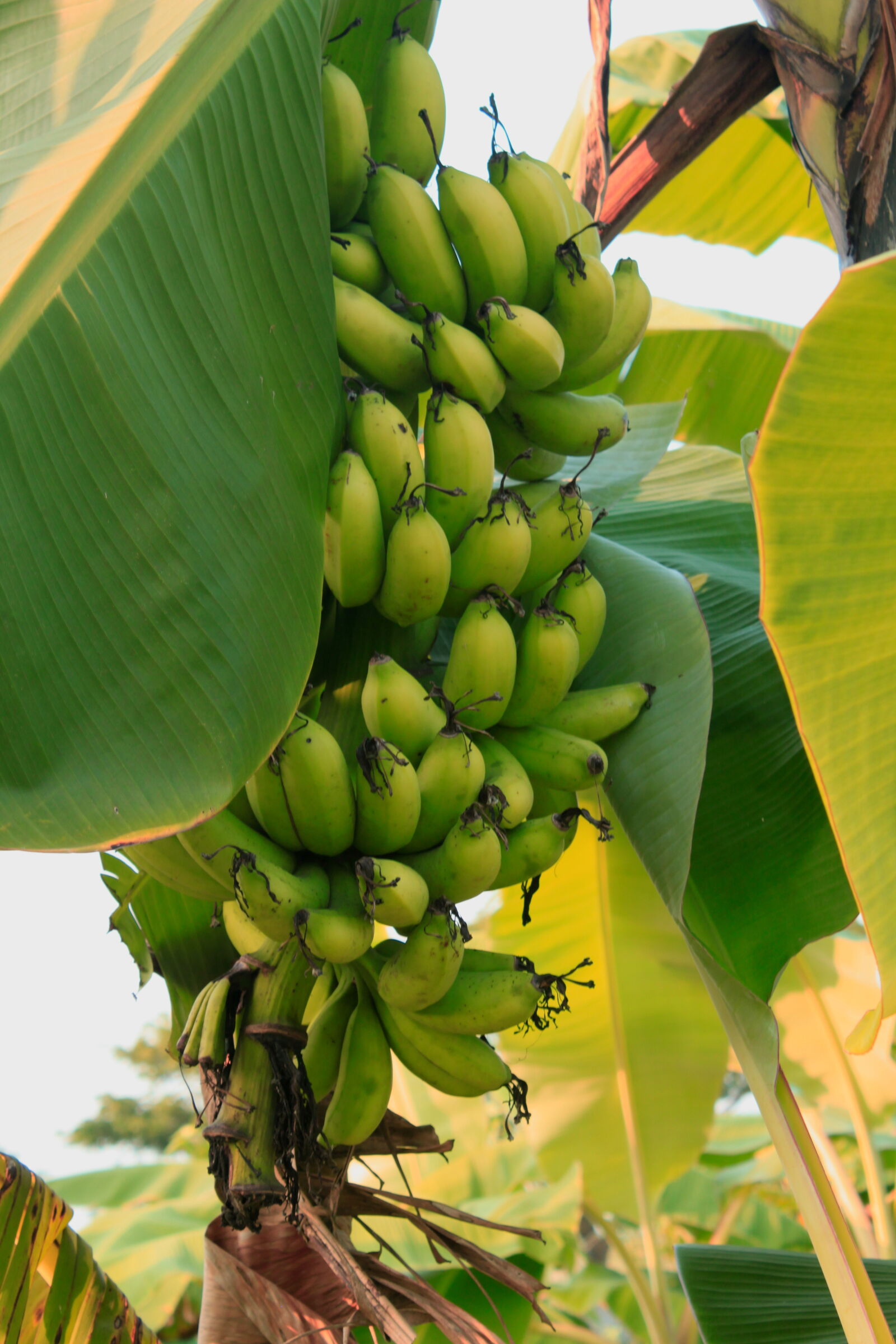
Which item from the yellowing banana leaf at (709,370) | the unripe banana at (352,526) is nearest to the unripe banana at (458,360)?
the unripe banana at (352,526)

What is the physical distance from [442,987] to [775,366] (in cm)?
132

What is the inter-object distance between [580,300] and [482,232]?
0.32ft

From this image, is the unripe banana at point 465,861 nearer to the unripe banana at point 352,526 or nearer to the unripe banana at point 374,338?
the unripe banana at point 352,526

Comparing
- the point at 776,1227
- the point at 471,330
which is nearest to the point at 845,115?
the point at 471,330

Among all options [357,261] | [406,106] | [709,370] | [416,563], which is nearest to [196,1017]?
[416,563]

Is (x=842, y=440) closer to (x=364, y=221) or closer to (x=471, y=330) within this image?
(x=471, y=330)

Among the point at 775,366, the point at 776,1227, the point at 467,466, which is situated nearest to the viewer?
the point at 467,466

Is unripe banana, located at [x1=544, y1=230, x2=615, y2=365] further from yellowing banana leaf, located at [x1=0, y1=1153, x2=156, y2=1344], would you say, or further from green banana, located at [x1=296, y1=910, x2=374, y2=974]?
yellowing banana leaf, located at [x1=0, y1=1153, x2=156, y2=1344]

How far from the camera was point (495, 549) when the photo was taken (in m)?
0.79

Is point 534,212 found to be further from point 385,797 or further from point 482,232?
point 385,797

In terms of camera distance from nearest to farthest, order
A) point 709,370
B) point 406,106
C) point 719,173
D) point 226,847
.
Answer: point 226,847, point 406,106, point 709,370, point 719,173

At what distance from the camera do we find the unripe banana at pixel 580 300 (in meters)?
0.84

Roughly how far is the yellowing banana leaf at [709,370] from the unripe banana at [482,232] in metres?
0.74

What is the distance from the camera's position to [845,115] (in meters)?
0.89
